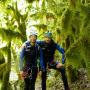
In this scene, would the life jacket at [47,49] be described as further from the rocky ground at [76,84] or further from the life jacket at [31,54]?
the rocky ground at [76,84]

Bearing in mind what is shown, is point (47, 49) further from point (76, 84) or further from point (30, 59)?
point (76, 84)

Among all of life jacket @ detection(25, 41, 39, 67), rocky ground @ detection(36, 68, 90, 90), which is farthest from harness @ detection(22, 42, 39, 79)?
rocky ground @ detection(36, 68, 90, 90)

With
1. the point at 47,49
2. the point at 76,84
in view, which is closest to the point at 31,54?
the point at 47,49

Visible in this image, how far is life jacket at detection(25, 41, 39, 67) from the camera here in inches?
281

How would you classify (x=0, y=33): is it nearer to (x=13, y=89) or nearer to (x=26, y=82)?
(x=26, y=82)

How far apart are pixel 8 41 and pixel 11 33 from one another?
A: 1.15 ft

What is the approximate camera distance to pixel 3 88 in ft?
33.7

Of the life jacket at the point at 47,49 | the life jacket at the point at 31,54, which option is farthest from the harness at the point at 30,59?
the life jacket at the point at 47,49

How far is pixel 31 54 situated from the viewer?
720 centimetres

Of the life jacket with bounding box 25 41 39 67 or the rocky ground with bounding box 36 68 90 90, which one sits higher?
the life jacket with bounding box 25 41 39 67

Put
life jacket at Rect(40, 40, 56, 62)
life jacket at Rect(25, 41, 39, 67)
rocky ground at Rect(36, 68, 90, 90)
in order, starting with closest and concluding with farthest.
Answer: life jacket at Rect(25, 41, 39, 67) → life jacket at Rect(40, 40, 56, 62) → rocky ground at Rect(36, 68, 90, 90)

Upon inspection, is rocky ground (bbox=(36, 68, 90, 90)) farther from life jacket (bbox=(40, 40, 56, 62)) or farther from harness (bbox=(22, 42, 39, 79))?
harness (bbox=(22, 42, 39, 79))

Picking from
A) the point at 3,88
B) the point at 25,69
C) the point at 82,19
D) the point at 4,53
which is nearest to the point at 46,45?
the point at 25,69

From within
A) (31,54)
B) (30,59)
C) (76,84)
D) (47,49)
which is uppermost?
(47,49)
